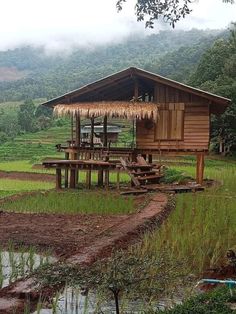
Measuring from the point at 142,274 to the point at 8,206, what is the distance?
11.1 m

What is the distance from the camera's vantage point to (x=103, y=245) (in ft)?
35.8

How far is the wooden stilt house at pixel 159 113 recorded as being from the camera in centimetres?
2177

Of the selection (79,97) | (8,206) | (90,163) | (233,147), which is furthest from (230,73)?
(8,206)

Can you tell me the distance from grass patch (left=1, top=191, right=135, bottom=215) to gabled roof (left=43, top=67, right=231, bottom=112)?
506cm

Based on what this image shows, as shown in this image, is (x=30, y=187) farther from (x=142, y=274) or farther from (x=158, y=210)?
(x=142, y=274)

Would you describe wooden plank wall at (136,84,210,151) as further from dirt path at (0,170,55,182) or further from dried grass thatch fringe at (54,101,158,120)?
dirt path at (0,170,55,182)

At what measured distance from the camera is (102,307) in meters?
7.61

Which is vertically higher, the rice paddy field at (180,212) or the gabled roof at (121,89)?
the gabled roof at (121,89)

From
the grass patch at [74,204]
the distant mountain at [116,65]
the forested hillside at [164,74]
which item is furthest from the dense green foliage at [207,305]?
the distant mountain at [116,65]

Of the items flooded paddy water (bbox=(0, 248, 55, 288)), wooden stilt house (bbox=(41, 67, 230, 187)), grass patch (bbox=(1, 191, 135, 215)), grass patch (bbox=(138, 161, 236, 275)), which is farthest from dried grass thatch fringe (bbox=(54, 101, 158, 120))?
flooded paddy water (bbox=(0, 248, 55, 288))

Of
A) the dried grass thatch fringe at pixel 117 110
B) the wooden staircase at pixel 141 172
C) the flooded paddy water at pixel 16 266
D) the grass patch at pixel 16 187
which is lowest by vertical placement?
the grass patch at pixel 16 187

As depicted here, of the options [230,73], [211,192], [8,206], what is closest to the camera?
[8,206]

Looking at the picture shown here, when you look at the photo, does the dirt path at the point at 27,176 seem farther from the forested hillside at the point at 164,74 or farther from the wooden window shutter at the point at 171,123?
the forested hillside at the point at 164,74

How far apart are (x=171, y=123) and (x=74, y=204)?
681 cm
